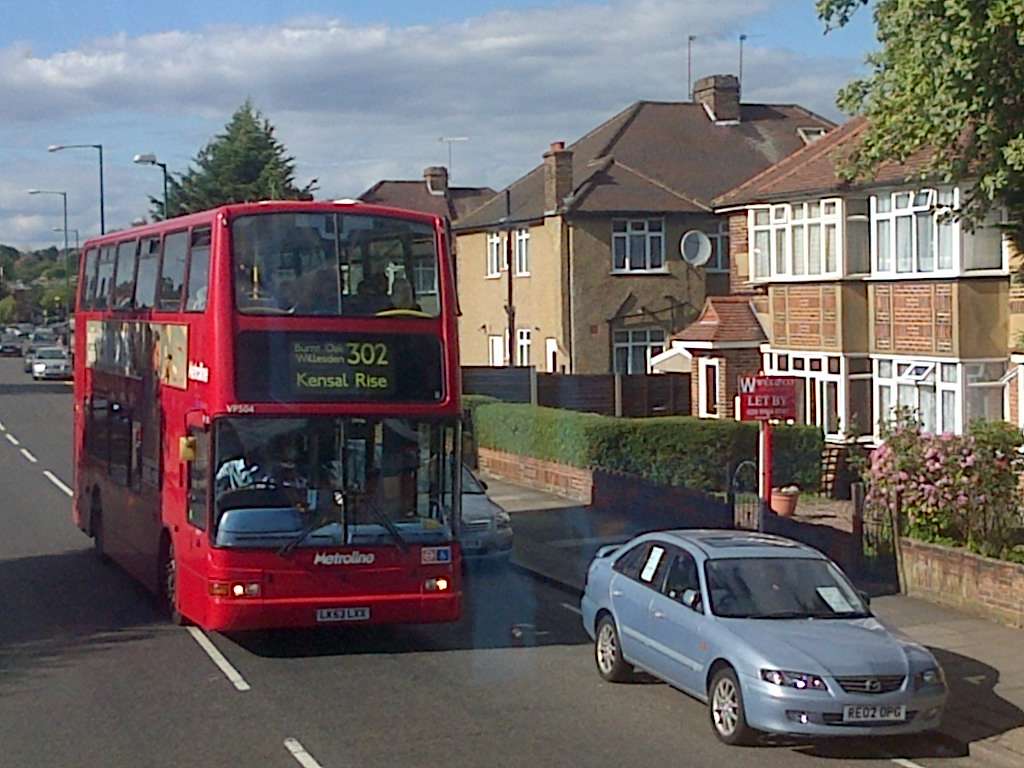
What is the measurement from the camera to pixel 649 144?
4781 centimetres

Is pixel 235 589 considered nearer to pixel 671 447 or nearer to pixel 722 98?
pixel 671 447

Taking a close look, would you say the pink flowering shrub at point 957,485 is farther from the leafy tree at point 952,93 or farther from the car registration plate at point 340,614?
the car registration plate at point 340,614

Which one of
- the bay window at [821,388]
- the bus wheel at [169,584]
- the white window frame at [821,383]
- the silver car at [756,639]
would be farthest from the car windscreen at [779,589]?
the white window frame at [821,383]

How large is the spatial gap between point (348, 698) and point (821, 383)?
18.2 meters

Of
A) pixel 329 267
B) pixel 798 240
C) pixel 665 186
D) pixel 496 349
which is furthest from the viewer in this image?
pixel 496 349

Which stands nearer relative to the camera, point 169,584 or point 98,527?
point 169,584

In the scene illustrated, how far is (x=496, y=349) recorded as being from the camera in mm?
49250

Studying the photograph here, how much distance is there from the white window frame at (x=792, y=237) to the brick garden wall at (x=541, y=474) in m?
5.86

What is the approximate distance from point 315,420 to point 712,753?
186 inches

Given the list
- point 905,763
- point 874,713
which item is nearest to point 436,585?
point 874,713

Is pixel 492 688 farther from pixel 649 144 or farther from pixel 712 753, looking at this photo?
pixel 649 144

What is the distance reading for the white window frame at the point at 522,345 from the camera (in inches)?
1843

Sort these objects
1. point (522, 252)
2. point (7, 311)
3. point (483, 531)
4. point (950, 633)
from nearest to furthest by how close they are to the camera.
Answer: point (950, 633), point (483, 531), point (522, 252), point (7, 311)

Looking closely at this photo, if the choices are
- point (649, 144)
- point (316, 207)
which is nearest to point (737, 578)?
point (316, 207)
